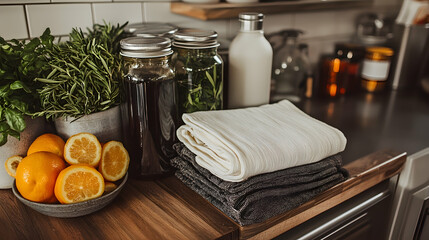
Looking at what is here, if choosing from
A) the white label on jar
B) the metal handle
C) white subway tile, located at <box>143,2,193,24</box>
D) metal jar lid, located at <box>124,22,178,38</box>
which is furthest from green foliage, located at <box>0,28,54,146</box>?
the white label on jar

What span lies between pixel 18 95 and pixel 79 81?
108 mm

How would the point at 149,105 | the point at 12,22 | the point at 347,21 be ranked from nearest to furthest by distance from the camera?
the point at 149,105, the point at 12,22, the point at 347,21

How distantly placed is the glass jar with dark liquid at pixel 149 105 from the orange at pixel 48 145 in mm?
A: 136

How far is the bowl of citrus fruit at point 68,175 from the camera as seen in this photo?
0.59m

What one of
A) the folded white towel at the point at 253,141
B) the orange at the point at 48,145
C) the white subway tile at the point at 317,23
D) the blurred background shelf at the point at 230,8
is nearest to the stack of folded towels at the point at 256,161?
the folded white towel at the point at 253,141

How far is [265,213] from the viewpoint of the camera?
23.5 inches

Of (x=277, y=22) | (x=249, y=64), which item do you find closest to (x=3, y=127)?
(x=249, y=64)

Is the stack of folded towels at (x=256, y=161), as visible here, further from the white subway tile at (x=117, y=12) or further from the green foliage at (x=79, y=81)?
the white subway tile at (x=117, y=12)

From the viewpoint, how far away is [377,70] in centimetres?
139

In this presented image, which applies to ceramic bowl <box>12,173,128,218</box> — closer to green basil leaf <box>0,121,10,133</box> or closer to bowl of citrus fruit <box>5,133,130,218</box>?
bowl of citrus fruit <box>5,133,130,218</box>

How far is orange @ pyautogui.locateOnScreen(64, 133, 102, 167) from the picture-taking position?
0.64 metres

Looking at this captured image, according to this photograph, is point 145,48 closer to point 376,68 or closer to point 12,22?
point 12,22

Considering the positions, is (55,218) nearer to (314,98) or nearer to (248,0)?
(248,0)

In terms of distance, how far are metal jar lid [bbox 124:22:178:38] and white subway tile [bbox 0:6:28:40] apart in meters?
0.24
